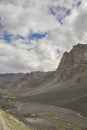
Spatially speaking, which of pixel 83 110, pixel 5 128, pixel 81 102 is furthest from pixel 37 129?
pixel 81 102

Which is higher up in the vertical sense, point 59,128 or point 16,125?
point 16,125

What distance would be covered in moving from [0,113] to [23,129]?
3.03 m

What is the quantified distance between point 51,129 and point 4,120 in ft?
81.4

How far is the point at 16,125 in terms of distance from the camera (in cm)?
2441

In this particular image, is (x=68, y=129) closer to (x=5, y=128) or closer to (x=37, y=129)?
(x=37, y=129)

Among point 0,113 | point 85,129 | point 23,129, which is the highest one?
point 0,113

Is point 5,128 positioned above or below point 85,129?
above

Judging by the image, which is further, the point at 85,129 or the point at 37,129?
the point at 85,129

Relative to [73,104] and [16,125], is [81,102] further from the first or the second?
[16,125]

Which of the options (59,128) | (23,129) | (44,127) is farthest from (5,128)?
(59,128)

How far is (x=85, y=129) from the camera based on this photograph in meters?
55.6

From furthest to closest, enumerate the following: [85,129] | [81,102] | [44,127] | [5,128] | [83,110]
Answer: [81,102] → [83,110] → [85,129] → [44,127] → [5,128]

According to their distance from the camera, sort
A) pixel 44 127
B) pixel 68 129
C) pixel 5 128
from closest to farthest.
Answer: pixel 5 128, pixel 44 127, pixel 68 129

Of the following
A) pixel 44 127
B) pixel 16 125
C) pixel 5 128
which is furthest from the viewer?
pixel 44 127
